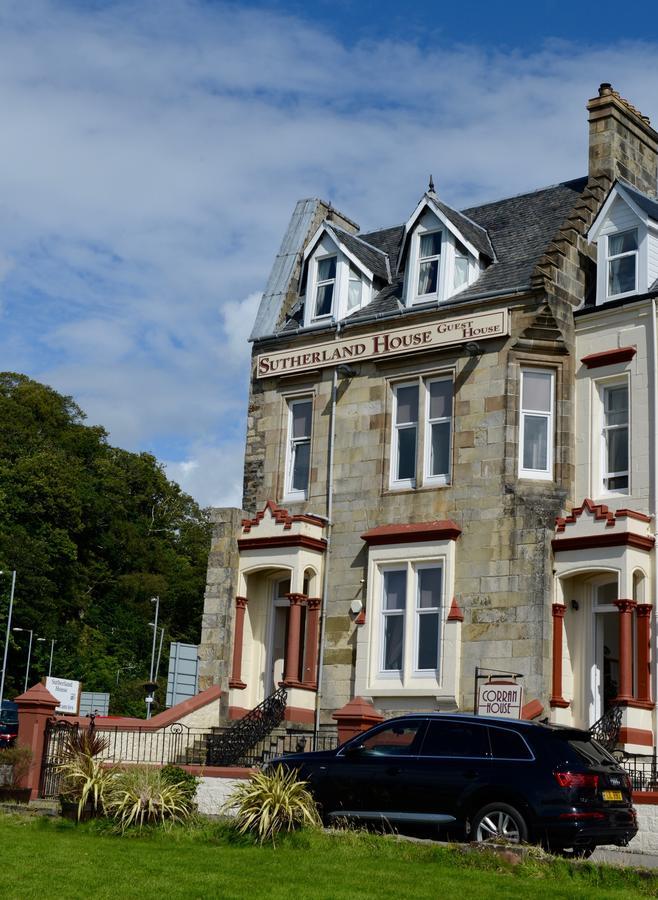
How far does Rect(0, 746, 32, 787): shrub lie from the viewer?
22.8m

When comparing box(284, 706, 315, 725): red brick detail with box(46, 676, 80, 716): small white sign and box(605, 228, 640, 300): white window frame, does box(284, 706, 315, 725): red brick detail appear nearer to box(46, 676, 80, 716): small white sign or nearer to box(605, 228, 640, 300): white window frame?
box(46, 676, 80, 716): small white sign

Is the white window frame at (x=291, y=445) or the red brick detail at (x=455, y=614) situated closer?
the red brick detail at (x=455, y=614)

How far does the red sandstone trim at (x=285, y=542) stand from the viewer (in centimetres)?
2873

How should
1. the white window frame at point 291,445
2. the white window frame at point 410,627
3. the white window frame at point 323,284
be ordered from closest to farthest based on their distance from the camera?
the white window frame at point 410,627, the white window frame at point 291,445, the white window frame at point 323,284

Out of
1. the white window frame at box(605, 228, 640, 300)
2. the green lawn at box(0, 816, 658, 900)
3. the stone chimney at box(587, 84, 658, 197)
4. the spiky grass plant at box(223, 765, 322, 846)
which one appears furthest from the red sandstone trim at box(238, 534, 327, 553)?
the green lawn at box(0, 816, 658, 900)

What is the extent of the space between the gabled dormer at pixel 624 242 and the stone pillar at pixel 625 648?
6.56 meters

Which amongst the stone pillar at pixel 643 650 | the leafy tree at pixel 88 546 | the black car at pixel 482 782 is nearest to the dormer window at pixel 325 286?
the stone pillar at pixel 643 650

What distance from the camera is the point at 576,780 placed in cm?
1538

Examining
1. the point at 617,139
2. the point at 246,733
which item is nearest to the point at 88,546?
the point at 246,733

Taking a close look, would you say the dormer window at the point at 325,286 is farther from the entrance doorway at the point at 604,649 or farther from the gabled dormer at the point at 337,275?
the entrance doorway at the point at 604,649

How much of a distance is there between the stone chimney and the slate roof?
43.3 inches

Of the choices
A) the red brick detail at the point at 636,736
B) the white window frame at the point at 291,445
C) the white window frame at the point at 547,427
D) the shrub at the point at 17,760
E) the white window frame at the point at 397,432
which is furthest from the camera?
the white window frame at the point at 291,445

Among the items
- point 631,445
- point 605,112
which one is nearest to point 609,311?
point 631,445

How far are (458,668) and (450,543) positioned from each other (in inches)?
101
